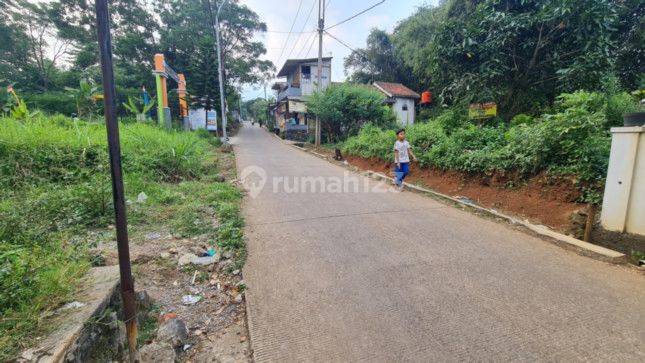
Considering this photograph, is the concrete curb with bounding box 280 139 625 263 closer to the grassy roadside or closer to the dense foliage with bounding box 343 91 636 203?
the dense foliage with bounding box 343 91 636 203

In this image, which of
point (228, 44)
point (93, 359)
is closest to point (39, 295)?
point (93, 359)

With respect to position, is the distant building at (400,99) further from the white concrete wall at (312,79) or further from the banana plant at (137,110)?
the banana plant at (137,110)

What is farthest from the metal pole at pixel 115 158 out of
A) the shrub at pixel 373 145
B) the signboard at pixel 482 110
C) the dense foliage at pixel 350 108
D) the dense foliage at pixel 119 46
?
the dense foliage at pixel 119 46

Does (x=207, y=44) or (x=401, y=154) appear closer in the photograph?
(x=401, y=154)

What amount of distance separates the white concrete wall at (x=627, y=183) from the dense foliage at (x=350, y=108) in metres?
12.7

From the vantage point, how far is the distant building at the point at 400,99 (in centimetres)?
2666

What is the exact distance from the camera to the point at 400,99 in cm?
2745

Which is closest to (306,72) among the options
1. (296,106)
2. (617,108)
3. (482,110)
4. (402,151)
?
(296,106)

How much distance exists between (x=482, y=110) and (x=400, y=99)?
19.1m

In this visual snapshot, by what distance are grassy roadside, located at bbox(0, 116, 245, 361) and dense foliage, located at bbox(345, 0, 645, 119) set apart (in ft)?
25.1

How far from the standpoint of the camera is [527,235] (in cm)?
466

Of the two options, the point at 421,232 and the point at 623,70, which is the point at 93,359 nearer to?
the point at 421,232

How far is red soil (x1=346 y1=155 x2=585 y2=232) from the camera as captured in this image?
16.3ft

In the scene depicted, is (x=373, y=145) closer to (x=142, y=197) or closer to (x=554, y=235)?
(x=554, y=235)
